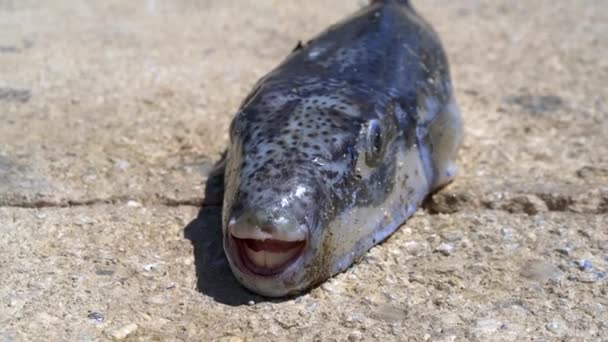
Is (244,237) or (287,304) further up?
(244,237)

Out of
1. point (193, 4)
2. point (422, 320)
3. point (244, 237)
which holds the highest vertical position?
point (244, 237)

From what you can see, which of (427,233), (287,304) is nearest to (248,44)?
(427,233)

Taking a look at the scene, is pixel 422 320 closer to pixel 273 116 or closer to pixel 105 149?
pixel 273 116

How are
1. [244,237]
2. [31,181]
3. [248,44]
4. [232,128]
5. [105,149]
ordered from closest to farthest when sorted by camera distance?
1. [244,237]
2. [232,128]
3. [31,181]
4. [105,149]
5. [248,44]

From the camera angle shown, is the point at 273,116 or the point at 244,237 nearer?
the point at 244,237

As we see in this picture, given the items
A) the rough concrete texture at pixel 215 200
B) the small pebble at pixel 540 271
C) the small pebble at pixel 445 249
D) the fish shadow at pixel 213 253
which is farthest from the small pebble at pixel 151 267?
the small pebble at pixel 540 271

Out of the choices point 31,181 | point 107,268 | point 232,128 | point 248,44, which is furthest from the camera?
point 248,44

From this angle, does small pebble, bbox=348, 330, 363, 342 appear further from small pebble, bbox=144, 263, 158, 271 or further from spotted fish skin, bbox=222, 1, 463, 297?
small pebble, bbox=144, 263, 158, 271

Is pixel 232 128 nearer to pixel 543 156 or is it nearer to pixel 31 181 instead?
pixel 31 181
